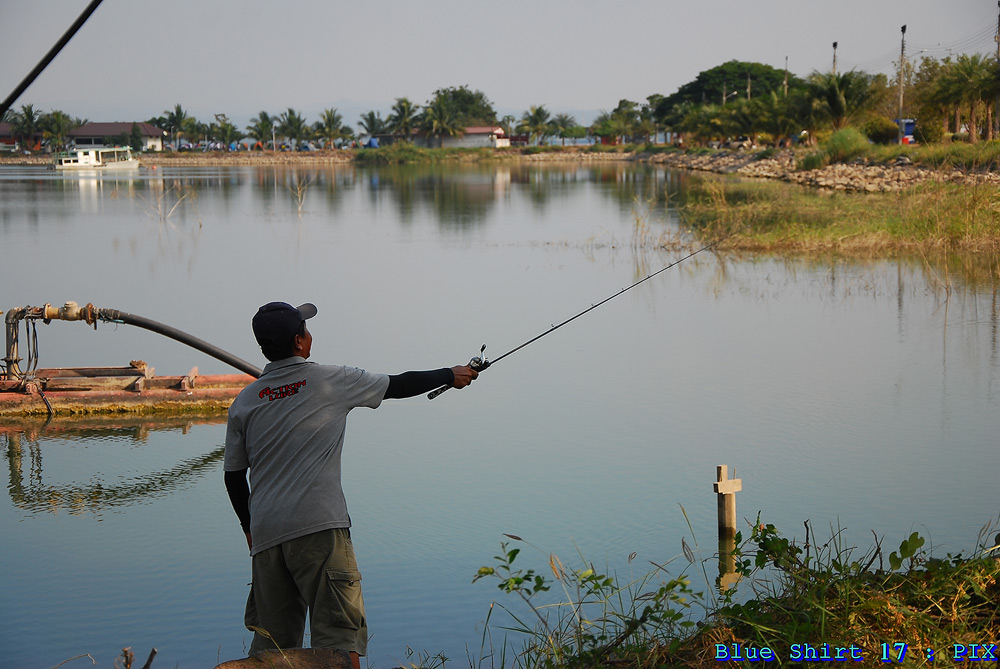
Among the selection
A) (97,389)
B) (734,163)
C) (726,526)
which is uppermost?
(734,163)

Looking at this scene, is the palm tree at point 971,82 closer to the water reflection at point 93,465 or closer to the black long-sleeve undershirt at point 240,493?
the water reflection at point 93,465

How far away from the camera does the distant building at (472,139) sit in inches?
3590

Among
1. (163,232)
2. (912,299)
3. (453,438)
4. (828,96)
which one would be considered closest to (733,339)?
(912,299)

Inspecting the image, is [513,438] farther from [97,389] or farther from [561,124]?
[561,124]

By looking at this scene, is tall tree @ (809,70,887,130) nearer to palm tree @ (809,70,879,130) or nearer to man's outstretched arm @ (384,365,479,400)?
palm tree @ (809,70,879,130)

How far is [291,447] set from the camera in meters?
3.07

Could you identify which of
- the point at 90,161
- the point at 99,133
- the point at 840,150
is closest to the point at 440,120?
the point at 99,133

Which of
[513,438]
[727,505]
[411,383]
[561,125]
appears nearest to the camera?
[411,383]

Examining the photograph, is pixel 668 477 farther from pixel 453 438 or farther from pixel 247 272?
pixel 247 272

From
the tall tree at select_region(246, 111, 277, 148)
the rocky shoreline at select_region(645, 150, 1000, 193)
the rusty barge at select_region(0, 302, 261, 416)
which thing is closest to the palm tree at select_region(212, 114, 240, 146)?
the tall tree at select_region(246, 111, 277, 148)

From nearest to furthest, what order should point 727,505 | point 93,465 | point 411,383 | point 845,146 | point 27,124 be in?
1. point 411,383
2. point 727,505
3. point 93,465
4. point 845,146
5. point 27,124

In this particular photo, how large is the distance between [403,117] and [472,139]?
23.9 feet

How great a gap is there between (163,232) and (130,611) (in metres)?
20.1

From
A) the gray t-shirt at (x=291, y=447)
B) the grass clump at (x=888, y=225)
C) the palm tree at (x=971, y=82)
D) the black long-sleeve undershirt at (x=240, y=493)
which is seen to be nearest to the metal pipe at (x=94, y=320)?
the black long-sleeve undershirt at (x=240, y=493)
